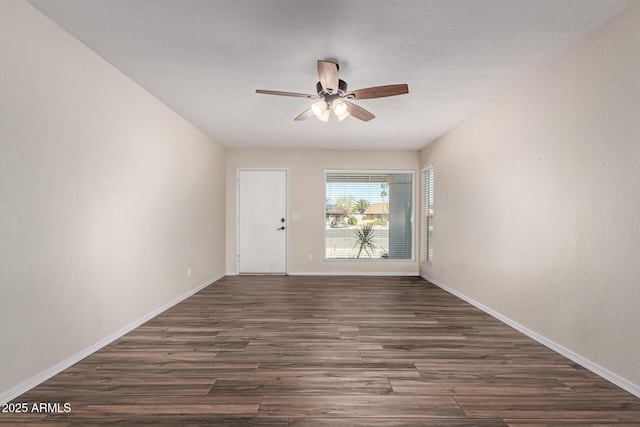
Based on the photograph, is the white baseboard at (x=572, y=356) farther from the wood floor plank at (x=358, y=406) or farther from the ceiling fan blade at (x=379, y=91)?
the ceiling fan blade at (x=379, y=91)

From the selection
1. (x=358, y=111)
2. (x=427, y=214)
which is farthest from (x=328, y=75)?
(x=427, y=214)

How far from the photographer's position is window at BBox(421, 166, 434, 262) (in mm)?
5871

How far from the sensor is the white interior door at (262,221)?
633cm

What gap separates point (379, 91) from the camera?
9.06 feet

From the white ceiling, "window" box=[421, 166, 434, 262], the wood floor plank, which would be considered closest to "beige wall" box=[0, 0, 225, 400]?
the white ceiling

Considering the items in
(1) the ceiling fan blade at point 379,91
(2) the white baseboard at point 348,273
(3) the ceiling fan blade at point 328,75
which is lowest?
(2) the white baseboard at point 348,273

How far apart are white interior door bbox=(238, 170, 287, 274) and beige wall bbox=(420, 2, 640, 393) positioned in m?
3.58

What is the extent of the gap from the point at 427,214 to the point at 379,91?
3.77 meters

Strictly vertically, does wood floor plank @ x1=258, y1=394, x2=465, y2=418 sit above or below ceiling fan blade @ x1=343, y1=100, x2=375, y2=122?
below

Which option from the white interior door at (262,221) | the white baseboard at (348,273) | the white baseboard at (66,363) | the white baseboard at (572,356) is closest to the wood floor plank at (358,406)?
the white baseboard at (572,356)

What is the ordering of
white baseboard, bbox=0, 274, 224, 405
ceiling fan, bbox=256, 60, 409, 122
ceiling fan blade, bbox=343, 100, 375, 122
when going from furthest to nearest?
ceiling fan blade, bbox=343, 100, 375, 122 < ceiling fan, bbox=256, 60, 409, 122 < white baseboard, bbox=0, 274, 224, 405

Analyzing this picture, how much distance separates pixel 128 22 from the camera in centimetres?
222

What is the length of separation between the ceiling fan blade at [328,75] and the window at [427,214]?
12.0 feet

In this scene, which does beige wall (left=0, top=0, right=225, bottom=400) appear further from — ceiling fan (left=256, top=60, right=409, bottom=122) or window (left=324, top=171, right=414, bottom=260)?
window (left=324, top=171, right=414, bottom=260)
